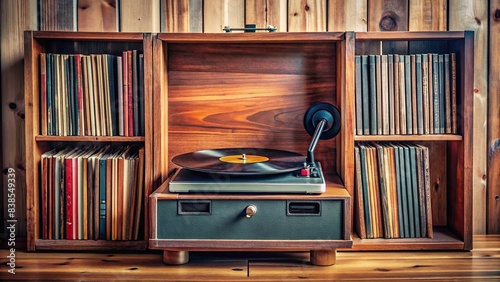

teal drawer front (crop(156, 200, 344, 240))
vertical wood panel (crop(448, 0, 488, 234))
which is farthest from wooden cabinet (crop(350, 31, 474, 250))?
teal drawer front (crop(156, 200, 344, 240))

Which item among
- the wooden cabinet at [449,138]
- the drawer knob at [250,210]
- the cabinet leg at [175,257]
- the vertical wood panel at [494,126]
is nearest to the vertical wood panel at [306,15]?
the wooden cabinet at [449,138]

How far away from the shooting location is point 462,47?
1.71 m

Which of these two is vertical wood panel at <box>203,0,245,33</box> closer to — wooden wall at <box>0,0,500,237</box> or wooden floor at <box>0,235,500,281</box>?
wooden wall at <box>0,0,500,237</box>

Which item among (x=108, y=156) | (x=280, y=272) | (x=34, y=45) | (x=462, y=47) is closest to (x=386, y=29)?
(x=462, y=47)

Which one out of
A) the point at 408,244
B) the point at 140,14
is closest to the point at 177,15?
the point at 140,14

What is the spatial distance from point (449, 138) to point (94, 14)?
1.24 meters

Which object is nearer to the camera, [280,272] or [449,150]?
[280,272]

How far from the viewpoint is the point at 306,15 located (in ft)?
6.22

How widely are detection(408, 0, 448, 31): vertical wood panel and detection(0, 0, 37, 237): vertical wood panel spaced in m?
1.30

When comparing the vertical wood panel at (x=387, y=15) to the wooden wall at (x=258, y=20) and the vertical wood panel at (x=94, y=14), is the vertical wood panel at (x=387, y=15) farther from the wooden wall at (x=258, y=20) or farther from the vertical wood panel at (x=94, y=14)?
the vertical wood panel at (x=94, y=14)

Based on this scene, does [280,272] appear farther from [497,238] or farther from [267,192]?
[497,238]

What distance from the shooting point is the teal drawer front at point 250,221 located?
1.52 metres

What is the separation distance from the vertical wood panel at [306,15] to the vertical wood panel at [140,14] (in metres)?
0.46

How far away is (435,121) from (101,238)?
3.69 feet
